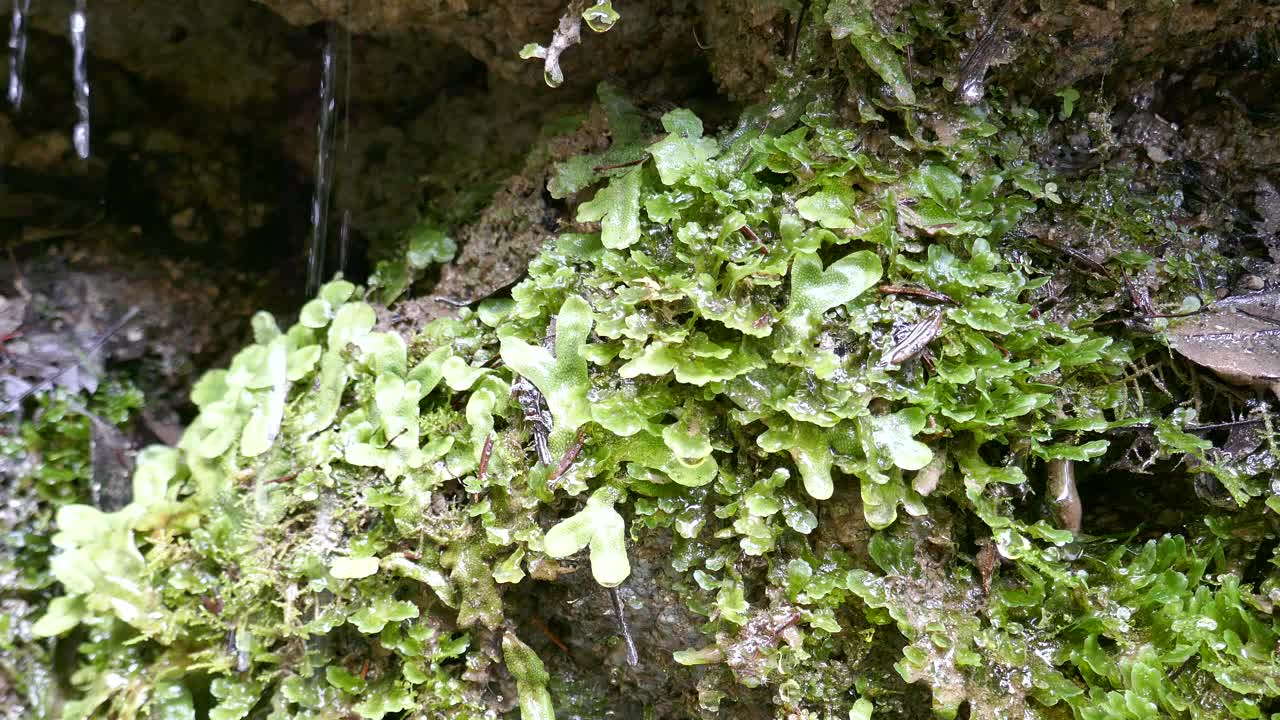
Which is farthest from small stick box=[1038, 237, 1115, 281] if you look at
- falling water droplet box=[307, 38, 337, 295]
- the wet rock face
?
falling water droplet box=[307, 38, 337, 295]

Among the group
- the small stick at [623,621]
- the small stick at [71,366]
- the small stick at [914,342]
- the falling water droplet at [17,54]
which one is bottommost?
the small stick at [623,621]

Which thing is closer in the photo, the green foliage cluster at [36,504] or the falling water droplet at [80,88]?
the green foliage cluster at [36,504]

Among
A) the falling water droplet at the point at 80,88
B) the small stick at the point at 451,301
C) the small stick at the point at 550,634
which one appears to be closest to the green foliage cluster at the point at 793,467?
the small stick at the point at 550,634

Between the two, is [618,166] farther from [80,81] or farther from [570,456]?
[80,81]

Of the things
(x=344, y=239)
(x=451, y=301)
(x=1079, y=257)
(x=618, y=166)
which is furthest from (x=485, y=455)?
(x=344, y=239)

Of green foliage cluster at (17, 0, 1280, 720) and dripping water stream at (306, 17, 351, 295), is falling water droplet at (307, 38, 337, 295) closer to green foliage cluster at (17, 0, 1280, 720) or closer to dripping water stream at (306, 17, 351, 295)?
dripping water stream at (306, 17, 351, 295)

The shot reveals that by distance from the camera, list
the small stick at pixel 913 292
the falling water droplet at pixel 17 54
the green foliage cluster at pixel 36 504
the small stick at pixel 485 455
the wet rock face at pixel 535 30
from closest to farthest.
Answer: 1. the small stick at pixel 913 292
2. the small stick at pixel 485 455
3. the wet rock face at pixel 535 30
4. the green foliage cluster at pixel 36 504
5. the falling water droplet at pixel 17 54

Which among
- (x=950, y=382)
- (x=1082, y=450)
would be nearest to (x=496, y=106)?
(x=950, y=382)

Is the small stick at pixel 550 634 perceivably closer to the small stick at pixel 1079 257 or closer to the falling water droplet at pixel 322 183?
the small stick at pixel 1079 257
